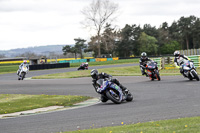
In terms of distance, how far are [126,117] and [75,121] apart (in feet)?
4.42

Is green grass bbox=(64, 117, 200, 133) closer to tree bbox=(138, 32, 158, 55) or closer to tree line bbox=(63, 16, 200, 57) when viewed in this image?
tree line bbox=(63, 16, 200, 57)

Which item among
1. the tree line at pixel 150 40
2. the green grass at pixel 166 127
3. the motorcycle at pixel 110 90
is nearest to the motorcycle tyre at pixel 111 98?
the motorcycle at pixel 110 90

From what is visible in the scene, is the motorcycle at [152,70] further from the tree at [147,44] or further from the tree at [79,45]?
the tree at [79,45]

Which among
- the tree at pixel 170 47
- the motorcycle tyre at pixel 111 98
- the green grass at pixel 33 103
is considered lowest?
the green grass at pixel 33 103

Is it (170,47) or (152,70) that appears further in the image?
(170,47)

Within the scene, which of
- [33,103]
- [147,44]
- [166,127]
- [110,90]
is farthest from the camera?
[147,44]

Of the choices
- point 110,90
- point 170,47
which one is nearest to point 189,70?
point 110,90

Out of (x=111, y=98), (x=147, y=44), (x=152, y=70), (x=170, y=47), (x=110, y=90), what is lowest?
(x=111, y=98)

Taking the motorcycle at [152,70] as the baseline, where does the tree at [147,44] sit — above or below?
above

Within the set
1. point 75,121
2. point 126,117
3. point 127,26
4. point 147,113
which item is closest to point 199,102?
point 147,113

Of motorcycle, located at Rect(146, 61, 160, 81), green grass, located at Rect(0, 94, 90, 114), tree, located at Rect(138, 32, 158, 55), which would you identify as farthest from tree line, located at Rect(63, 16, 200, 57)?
green grass, located at Rect(0, 94, 90, 114)

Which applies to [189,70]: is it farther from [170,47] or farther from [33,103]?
[170,47]

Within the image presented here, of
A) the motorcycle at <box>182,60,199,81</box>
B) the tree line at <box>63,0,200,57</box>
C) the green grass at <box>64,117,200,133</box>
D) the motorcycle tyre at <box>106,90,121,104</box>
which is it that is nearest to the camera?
the green grass at <box>64,117,200,133</box>

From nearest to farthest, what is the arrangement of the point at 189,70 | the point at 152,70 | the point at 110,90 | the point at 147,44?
1. the point at 110,90
2. the point at 189,70
3. the point at 152,70
4. the point at 147,44
